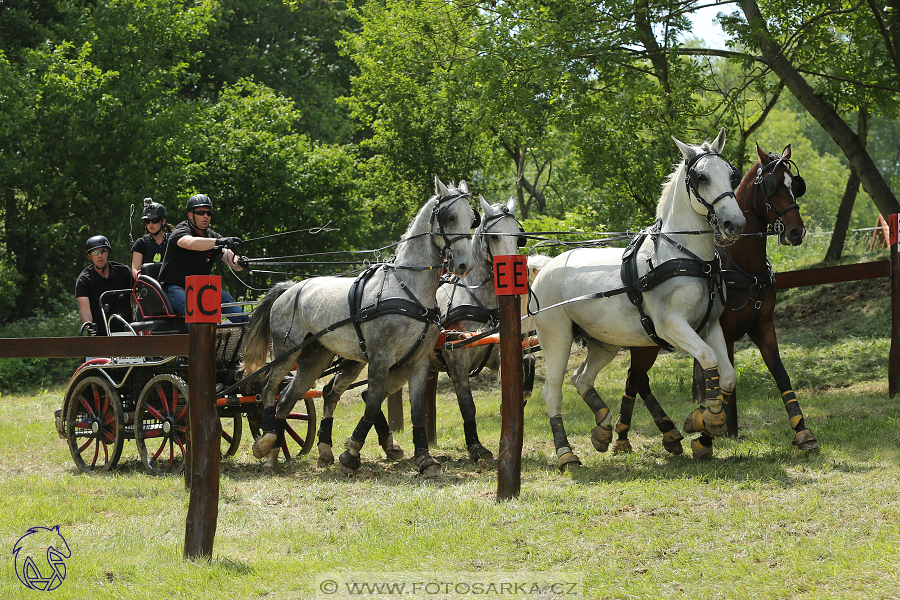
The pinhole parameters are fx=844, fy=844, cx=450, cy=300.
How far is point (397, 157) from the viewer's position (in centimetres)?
1923

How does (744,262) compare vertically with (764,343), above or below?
above

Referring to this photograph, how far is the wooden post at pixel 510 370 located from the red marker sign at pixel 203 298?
2.07 m

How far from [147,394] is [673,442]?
513cm

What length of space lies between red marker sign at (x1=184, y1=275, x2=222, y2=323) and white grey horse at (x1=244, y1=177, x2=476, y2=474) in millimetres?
2538

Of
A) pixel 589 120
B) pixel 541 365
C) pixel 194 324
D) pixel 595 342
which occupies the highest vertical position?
pixel 589 120

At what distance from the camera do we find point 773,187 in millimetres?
6883

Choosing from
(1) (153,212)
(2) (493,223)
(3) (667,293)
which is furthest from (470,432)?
(1) (153,212)

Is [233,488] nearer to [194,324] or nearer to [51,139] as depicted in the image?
[194,324]

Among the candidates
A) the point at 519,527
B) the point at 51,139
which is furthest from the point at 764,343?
the point at 51,139

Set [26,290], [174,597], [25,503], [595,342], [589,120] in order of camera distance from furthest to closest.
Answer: [26,290] → [589,120] → [595,342] → [25,503] → [174,597]

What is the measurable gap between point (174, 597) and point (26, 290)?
19.7 m

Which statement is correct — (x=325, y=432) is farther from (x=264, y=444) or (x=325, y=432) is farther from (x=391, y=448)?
(x=264, y=444)

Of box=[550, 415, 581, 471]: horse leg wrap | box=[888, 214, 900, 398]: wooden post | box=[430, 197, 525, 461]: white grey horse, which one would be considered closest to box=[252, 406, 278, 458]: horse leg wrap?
box=[430, 197, 525, 461]: white grey horse

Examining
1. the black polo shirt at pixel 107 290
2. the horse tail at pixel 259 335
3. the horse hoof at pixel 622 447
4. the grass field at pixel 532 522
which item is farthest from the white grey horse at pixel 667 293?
the black polo shirt at pixel 107 290
